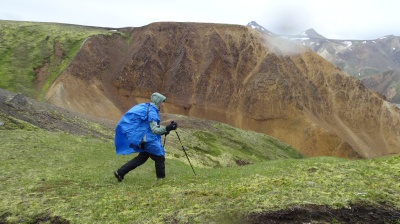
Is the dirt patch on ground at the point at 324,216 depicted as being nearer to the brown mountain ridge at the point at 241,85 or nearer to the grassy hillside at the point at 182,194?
the grassy hillside at the point at 182,194

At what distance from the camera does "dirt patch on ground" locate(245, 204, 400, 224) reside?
8.64 metres

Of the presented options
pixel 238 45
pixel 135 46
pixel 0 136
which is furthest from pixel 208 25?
pixel 0 136

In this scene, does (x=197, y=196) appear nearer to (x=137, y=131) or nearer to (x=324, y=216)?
(x=324, y=216)

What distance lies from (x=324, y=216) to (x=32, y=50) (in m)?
88.5

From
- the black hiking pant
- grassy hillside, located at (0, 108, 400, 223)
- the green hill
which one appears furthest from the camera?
the black hiking pant

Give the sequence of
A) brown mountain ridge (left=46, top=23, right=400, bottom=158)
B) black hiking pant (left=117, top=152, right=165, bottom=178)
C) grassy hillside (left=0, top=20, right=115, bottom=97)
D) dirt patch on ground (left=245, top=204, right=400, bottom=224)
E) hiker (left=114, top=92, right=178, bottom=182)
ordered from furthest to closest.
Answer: brown mountain ridge (left=46, top=23, right=400, bottom=158), grassy hillside (left=0, top=20, right=115, bottom=97), black hiking pant (left=117, top=152, right=165, bottom=178), hiker (left=114, top=92, right=178, bottom=182), dirt patch on ground (left=245, top=204, right=400, bottom=224)

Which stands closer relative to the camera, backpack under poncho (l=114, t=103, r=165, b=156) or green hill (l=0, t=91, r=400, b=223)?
green hill (l=0, t=91, r=400, b=223)

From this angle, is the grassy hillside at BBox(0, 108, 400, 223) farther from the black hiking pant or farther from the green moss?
the black hiking pant

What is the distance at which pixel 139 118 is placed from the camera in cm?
1375

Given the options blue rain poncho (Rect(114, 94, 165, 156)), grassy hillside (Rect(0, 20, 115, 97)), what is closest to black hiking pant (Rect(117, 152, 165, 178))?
blue rain poncho (Rect(114, 94, 165, 156))

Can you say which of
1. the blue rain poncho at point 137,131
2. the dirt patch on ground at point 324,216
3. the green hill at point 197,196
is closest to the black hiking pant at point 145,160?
the blue rain poncho at point 137,131

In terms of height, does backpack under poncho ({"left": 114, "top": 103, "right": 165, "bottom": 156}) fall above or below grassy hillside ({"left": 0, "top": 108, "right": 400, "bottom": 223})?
above

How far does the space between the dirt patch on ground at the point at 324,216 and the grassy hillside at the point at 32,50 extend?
75159 millimetres

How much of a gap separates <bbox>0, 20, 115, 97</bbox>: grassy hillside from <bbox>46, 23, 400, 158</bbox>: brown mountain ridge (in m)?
3.88
